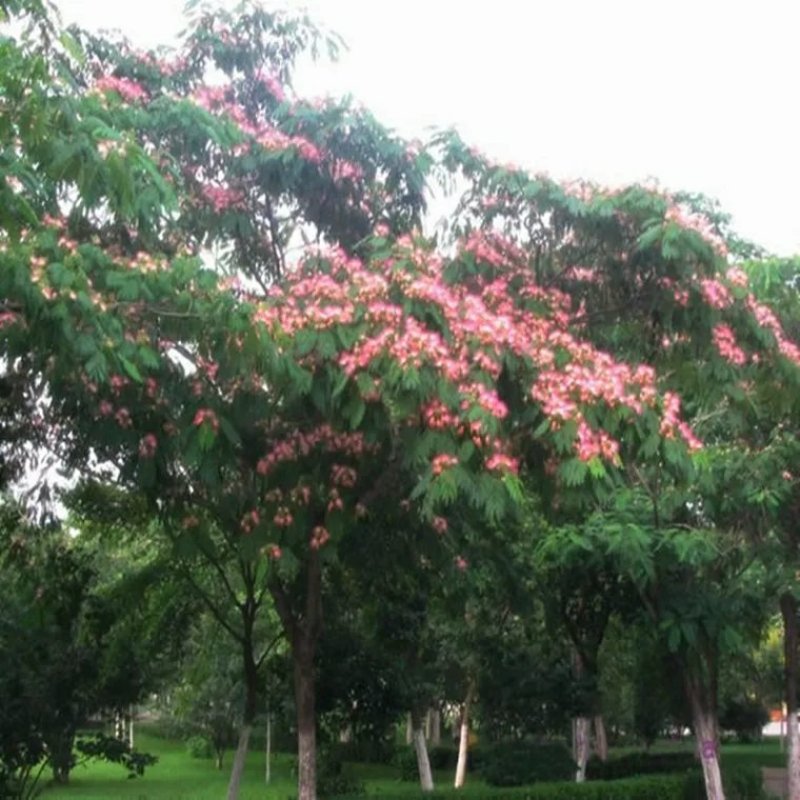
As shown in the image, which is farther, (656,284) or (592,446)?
(656,284)

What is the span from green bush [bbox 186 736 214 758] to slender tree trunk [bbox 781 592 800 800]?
75.4ft

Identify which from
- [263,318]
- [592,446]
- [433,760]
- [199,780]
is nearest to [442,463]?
[592,446]

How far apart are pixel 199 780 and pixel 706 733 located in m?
18.6

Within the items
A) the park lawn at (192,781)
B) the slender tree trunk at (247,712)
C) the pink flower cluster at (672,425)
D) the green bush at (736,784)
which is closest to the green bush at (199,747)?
the park lawn at (192,781)

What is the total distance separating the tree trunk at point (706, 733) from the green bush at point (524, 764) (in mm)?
3196

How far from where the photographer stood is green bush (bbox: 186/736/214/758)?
125 feet

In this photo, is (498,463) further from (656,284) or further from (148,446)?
(656,284)

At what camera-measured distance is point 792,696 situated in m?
17.6

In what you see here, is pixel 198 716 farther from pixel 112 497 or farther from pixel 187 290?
pixel 187 290

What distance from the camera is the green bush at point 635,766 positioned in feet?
79.3

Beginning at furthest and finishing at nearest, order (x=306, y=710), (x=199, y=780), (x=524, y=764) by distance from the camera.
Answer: (x=199, y=780)
(x=524, y=764)
(x=306, y=710)

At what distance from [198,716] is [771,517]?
2093 cm

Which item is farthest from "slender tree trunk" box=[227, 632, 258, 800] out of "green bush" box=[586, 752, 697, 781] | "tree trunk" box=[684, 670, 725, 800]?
"green bush" box=[586, 752, 697, 781]

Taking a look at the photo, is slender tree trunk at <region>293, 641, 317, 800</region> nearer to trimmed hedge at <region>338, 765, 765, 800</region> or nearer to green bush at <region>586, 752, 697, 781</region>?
trimmed hedge at <region>338, 765, 765, 800</region>
